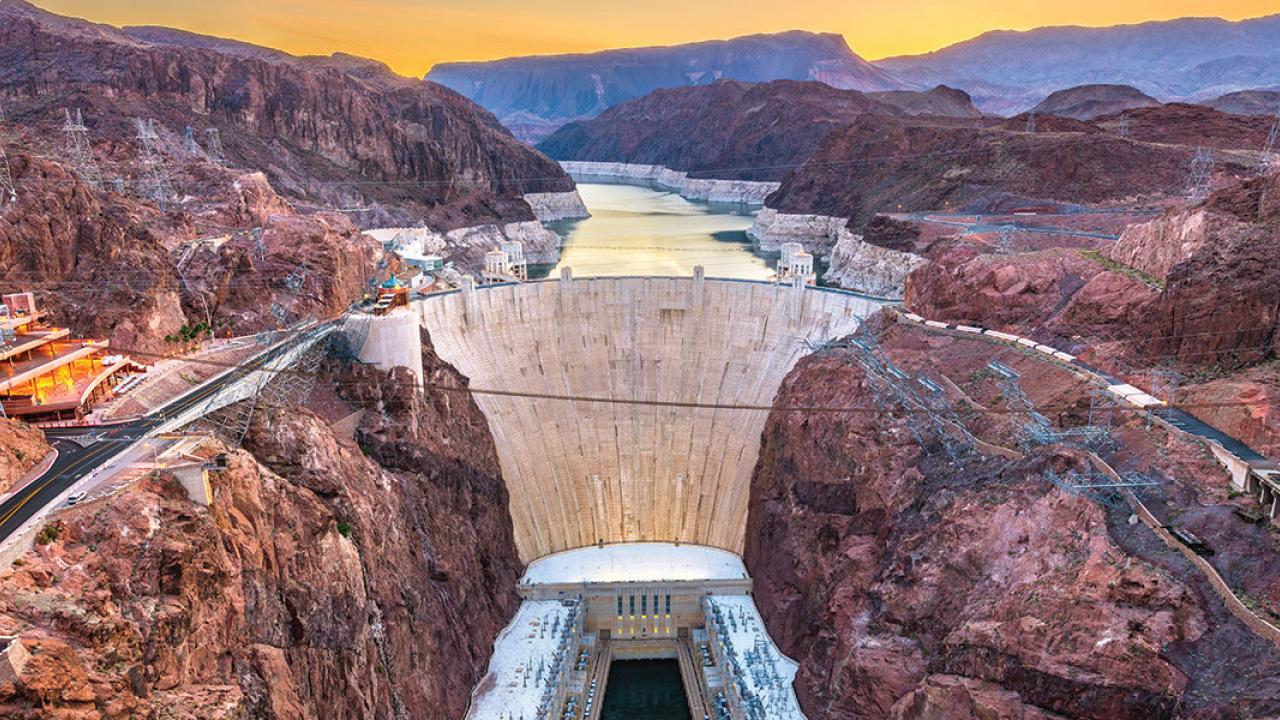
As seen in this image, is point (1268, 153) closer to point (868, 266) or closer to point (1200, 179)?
point (1200, 179)

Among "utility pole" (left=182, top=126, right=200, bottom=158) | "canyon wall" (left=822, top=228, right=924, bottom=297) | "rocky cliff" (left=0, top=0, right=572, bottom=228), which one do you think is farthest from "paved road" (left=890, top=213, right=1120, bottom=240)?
"utility pole" (left=182, top=126, right=200, bottom=158)

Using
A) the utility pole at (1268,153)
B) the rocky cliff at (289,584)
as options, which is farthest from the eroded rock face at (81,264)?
the utility pole at (1268,153)

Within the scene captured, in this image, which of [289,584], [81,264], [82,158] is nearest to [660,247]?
[82,158]

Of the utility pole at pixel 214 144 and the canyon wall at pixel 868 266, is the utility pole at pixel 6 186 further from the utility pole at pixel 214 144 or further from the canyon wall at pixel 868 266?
the canyon wall at pixel 868 266

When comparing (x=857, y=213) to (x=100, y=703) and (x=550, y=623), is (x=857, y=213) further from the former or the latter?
(x=100, y=703)

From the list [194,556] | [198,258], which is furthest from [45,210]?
[194,556]
